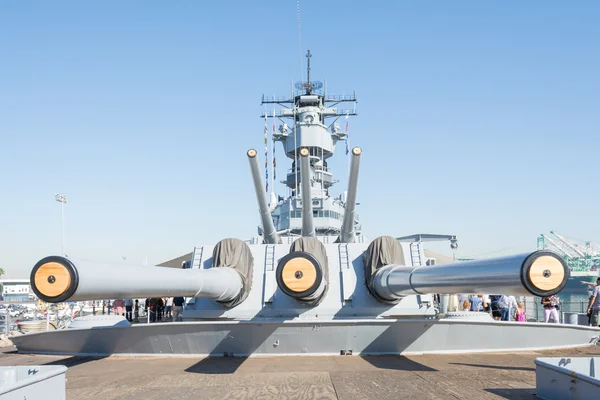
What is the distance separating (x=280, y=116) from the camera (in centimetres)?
2034

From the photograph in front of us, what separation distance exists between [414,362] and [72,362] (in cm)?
405

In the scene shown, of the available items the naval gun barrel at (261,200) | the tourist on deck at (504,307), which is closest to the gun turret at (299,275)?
the naval gun barrel at (261,200)

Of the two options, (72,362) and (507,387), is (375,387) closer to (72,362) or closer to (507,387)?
(507,387)

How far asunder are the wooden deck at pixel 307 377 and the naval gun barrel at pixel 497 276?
2.69ft

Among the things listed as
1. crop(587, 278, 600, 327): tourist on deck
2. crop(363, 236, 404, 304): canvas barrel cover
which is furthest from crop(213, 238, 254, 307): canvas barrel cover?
crop(587, 278, 600, 327): tourist on deck

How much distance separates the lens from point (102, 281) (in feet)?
13.9

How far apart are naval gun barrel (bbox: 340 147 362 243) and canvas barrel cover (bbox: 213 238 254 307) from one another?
1612 mm

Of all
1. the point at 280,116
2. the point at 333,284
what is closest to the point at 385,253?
the point at 333,284

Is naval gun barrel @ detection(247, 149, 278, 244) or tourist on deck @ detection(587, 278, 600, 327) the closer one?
naval gun barrel @ detection(247, 149, 278, 244)

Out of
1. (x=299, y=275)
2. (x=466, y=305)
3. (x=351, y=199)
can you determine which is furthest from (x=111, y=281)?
(x=466, y=305)

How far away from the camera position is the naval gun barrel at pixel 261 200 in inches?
317

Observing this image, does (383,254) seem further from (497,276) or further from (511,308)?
(511,308)

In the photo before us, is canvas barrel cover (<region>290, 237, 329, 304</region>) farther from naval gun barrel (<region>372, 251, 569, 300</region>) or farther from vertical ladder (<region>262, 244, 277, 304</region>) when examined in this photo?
naval gun barrel (<region>372, 251, 569, 300</region>)

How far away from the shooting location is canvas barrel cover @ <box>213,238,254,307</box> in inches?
341
